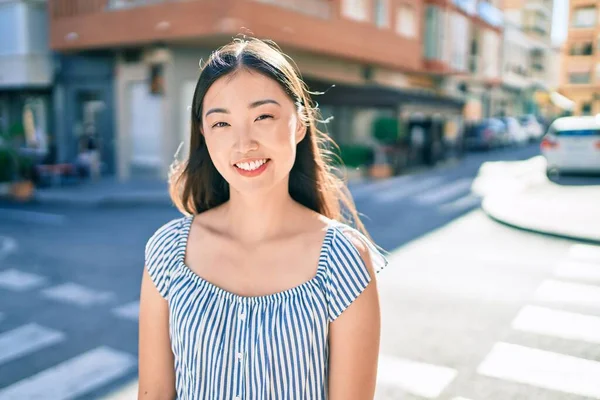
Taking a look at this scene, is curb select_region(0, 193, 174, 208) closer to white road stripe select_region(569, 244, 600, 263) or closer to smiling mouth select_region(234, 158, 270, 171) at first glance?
white road stripe select_region(569, 244, 600, 263)

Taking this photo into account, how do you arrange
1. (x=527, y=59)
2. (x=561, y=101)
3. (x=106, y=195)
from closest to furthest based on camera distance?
(x=106, y=195), (x=527, y=59), (x=561, y=101)

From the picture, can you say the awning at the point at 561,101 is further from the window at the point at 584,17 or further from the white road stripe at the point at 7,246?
the white road stripe at the point at 7,246

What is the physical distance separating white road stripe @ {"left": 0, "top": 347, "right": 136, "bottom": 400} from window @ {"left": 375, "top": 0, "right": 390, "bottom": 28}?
67.4 ft

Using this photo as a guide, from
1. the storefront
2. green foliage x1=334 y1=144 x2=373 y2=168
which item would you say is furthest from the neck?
the storefront

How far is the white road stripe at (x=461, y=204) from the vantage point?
1228 cm

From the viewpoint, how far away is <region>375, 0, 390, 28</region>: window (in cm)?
2314

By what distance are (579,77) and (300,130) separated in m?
64.0

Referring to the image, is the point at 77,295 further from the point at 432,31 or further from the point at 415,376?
the point at 432,31

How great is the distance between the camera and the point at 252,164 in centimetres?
183

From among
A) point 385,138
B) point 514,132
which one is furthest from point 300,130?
point 514,132

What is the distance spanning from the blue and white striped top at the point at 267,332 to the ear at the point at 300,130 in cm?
35

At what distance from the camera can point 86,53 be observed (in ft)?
64.7

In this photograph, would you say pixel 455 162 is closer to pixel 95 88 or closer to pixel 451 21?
pixel 451 21

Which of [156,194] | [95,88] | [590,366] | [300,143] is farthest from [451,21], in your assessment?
[300,143]
